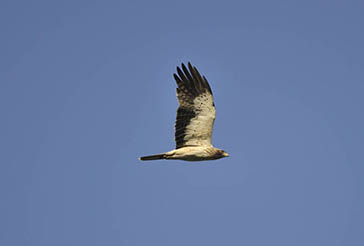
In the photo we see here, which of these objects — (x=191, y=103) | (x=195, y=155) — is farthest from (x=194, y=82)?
(x=195, y=155)

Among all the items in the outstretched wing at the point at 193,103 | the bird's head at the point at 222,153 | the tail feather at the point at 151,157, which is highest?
the outstretched wing at the point at 193,103

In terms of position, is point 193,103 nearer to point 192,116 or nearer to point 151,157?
point 192,116

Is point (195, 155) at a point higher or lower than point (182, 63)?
lower

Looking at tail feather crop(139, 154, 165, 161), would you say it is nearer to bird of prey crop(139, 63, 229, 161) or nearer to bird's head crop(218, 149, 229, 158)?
bird of prey crop(139, 63, 229, 161)

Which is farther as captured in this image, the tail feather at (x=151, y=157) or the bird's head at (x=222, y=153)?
the bird's head at (x=222, y=153)

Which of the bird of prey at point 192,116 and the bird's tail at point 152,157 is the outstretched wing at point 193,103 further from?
the bird's tail at point 152,157

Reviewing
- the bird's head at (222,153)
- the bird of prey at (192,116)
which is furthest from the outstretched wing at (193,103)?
the bird's head at (222,153)

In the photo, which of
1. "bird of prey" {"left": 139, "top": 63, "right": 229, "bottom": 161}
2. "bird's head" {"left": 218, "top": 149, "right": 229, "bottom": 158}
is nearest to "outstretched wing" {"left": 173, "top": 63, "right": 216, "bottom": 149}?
"bird of prey" {"left": 139, "top": 63, "right": 229, "bottom": 161}

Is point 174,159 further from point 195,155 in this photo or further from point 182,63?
point 182,63
